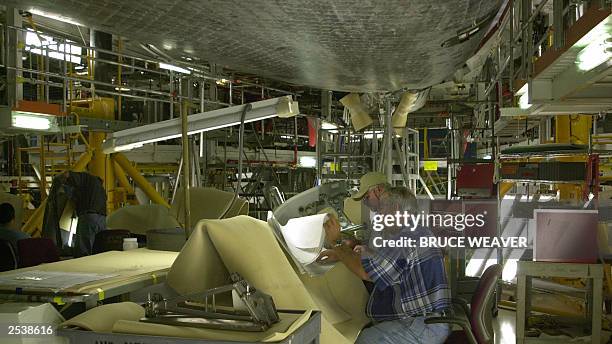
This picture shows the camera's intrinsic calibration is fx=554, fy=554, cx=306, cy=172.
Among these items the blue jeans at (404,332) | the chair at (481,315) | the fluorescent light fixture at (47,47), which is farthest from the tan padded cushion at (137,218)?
the chair at (481,315)

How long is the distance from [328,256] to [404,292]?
0.41 m

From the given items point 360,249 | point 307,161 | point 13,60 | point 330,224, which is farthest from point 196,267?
point 307,161

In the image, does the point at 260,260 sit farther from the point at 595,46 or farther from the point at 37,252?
the point at 37,252

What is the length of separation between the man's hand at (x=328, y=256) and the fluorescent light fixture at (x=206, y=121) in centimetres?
82

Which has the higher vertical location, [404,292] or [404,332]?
[404,292]

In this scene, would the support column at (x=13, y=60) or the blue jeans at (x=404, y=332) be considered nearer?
the blue jeans at (x=404, y=332)

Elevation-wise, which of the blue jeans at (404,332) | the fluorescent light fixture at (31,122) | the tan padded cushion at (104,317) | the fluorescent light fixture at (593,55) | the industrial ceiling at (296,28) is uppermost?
the industrial ceiling at (296,28)

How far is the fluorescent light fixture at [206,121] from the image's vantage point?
2225 mm

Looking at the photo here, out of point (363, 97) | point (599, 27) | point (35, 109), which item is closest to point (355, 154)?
point (363, 97)

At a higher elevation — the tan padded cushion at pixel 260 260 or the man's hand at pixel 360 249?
the tan padded cushion at pixel 260 260

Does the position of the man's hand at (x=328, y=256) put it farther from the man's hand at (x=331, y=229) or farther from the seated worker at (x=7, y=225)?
the seated worker at (x=7, y=225)

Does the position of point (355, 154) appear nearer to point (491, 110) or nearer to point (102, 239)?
point (491, 110)

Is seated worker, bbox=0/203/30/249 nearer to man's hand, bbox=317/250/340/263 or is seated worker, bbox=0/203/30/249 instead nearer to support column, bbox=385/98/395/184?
man's hand, bbox=317/250/340/263

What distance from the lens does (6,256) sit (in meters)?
3.53
